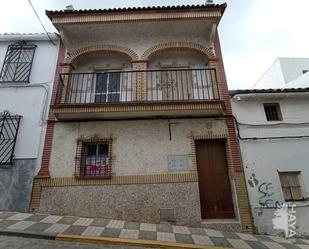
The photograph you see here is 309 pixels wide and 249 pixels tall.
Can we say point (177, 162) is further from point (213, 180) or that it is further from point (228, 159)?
point (228, 159)

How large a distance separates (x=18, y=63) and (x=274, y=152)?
30.3 feet

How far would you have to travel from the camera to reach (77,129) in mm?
7102

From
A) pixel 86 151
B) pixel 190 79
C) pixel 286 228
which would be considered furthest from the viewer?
pixel 190 79

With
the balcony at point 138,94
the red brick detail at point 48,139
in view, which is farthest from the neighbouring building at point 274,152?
the red brick detail at point 48,139

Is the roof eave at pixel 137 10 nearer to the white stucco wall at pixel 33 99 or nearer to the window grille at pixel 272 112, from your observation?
the white stucco wall at pixel 33 99

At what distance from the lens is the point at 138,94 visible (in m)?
7.41

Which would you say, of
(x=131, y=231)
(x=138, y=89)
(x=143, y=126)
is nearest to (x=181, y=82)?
(x=138, y=89)

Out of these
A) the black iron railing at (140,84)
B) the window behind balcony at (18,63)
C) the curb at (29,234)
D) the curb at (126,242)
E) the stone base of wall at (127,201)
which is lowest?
the curb at (126,242)

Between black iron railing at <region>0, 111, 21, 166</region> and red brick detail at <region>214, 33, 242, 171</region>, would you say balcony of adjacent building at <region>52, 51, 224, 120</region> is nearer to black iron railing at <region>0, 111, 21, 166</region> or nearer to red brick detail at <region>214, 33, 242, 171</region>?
red brick detail at <region>214, 33, 242, 171</region>

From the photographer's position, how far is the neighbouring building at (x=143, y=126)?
640cm

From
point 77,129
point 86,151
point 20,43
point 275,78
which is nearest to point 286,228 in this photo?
point 86,151

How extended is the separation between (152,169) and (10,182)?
420 centimetres

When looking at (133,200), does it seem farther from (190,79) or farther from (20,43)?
(20,43)

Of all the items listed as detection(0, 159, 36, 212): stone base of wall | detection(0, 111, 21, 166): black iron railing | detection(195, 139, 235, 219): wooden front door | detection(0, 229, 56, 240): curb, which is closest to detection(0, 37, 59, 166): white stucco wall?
detection(0, 111, 21, 166): black iron railing
